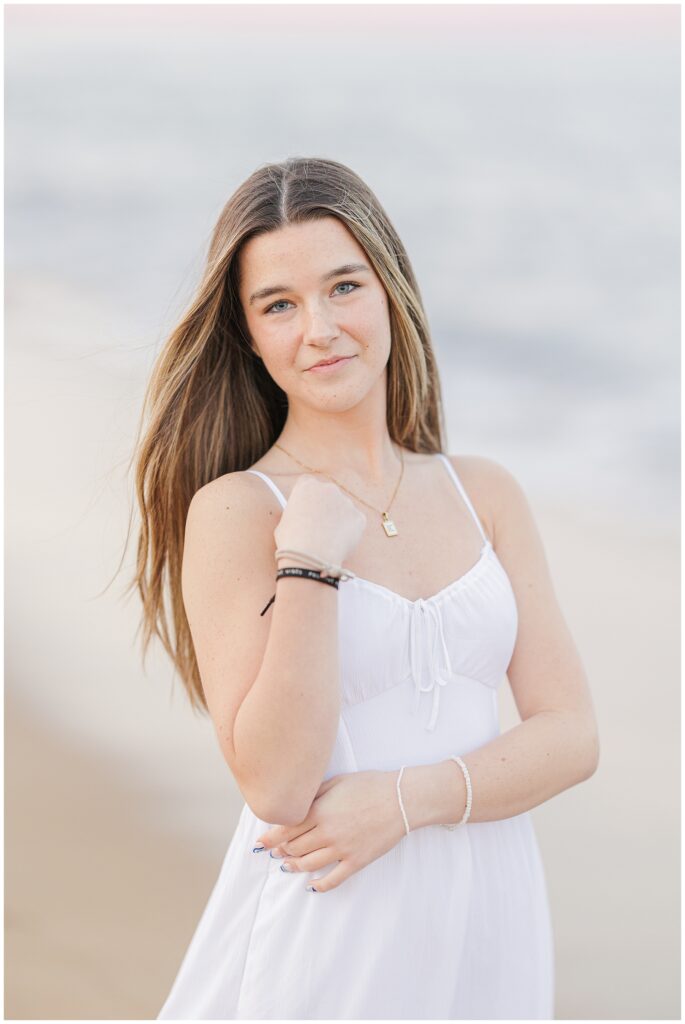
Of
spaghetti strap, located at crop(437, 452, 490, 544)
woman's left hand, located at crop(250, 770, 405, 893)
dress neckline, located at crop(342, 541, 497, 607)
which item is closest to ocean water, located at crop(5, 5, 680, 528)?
spaghetti strap, located at crop(437, 452, 490, 544)

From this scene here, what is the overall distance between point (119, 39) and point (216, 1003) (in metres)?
8.89

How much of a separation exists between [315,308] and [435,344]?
669 centimetres

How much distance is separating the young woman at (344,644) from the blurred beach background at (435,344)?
337 mm

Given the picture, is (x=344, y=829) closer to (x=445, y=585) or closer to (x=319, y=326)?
(x=445, y=585)

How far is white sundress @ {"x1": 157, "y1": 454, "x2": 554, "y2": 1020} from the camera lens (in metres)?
2.14

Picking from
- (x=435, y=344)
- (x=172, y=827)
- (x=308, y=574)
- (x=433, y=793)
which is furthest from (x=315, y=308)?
(x=435, y=344)

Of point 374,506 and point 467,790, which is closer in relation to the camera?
point 467,790

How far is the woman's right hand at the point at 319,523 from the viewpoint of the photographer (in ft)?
6.58

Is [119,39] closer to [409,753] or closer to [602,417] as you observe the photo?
[602,417]

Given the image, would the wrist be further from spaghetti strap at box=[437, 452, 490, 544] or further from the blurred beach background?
the blurred beach background

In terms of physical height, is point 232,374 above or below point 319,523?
above

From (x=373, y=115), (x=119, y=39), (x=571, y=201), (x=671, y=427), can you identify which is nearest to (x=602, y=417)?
(x=671, y=427)

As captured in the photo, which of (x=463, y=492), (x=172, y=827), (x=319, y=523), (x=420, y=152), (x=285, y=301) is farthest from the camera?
(x=420, y=152)

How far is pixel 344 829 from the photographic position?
204 centimetres
